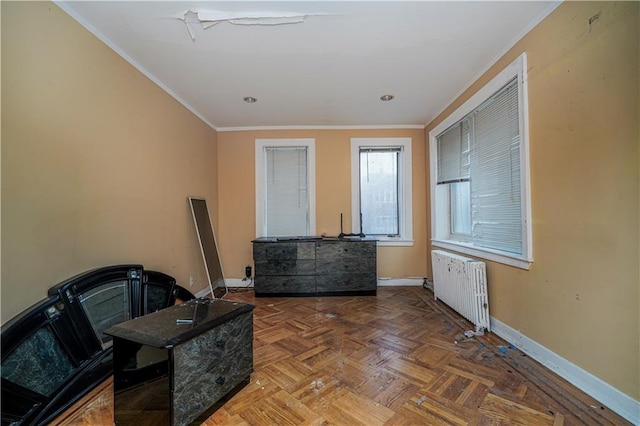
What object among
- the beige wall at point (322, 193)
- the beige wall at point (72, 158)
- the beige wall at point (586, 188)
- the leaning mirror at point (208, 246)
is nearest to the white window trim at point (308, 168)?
the beige wall at point (322, 193)

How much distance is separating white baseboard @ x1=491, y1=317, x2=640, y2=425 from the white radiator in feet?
0.74

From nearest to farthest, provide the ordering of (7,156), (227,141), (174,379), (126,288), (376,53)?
1. (174,379)
2. (7,156)
3. (126,288)
4. (376,53)
5. (227,141)

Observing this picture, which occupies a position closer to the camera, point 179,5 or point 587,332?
point 587,332

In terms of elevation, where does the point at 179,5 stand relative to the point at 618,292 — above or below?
above

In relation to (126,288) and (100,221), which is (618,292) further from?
(100,221)

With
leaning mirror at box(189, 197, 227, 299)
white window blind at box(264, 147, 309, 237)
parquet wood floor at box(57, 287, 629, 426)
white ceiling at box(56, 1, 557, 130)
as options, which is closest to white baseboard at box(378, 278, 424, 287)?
parquet wood floor at box(57, 287, 629, 426)

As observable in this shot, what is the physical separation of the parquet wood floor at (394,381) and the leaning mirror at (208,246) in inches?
50.5

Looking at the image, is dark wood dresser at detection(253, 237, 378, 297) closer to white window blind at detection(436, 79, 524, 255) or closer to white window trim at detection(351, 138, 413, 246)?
white window trim at detection(351, 138, 413, 246)

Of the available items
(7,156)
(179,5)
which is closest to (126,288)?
(7,156)

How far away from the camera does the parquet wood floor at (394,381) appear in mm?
1490

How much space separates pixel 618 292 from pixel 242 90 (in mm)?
3473

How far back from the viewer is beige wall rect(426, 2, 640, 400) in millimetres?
1432

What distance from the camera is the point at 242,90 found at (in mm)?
2990

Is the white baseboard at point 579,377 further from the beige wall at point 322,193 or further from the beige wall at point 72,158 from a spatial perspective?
the beige wall at point 72,158
